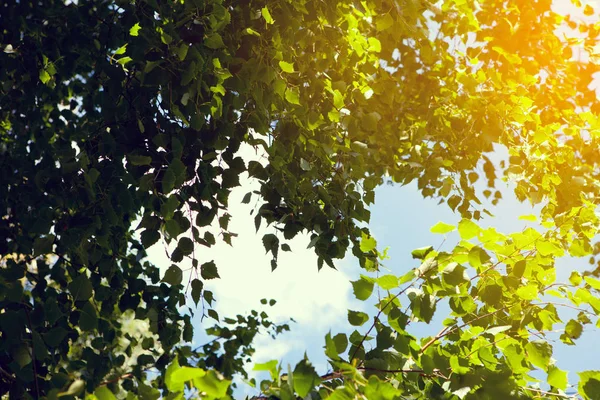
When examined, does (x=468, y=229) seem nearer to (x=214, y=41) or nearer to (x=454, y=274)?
(x=454, y=274)

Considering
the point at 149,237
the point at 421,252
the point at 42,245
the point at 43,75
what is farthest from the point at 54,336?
the point at 43,75

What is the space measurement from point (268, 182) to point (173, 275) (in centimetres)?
75

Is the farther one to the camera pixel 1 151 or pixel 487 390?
pixel 1 151

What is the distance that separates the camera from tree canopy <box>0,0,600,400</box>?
1682 mm

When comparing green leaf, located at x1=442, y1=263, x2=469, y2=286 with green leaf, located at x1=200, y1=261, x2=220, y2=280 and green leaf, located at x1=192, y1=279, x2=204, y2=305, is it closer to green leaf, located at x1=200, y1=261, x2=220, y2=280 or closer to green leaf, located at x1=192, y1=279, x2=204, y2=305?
green leaf, located at x1=200, y1=261, x2=220, y2=280

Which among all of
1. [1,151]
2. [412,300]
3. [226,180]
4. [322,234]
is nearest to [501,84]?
[322,234]

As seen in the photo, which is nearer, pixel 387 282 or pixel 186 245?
pixel 387 282

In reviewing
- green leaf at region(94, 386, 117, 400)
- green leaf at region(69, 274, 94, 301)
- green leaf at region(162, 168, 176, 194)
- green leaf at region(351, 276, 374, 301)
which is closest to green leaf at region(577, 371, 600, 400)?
green leaf at region(351, 276, 374, 301)

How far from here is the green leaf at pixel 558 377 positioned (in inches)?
61.1

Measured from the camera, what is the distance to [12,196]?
4.00 metres

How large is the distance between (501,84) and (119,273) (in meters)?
3.27

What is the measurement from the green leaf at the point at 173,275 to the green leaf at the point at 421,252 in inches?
48.7

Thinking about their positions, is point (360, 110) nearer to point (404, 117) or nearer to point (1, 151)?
point (404, 117)

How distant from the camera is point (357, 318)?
169 cm
